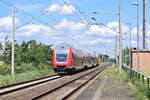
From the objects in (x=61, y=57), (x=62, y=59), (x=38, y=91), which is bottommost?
(x=38, y=91)

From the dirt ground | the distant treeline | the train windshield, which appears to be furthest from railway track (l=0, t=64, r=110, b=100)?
the distant treeline

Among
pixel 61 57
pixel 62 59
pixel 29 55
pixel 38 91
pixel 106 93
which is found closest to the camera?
pixel 106 93

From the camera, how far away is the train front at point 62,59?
4659 centimetres

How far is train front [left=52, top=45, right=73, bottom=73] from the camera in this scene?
4659 cm

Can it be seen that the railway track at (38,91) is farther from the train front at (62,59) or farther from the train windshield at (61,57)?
the train windshield at (61,57)

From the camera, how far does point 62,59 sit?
46.8m

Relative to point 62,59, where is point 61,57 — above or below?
above

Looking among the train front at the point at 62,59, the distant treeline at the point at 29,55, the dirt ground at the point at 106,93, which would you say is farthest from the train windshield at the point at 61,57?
the dirt ground at the point at 106,93

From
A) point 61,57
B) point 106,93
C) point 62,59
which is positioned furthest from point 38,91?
point 61,57

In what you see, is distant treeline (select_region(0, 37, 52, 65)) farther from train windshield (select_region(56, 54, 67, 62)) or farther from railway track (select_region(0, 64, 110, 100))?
railway track (select_region(0, 64, 110, 100))

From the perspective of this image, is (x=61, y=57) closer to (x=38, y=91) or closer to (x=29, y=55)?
(x=29, y=55)

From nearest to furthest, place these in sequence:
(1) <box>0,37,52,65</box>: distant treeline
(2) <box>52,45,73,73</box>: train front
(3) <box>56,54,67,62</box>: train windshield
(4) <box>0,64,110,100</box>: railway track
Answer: (4) <box>0,64,110,100</box>: railway track, (2) <box>52,45,73,73</box>: train front, (3) <box>56,54,67,62</box>: train windshield, (1) <box>0,37,52,65</box>: distant treeline

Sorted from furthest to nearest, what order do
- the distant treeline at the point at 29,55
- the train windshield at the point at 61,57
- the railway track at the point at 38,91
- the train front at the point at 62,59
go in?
the distant treeline at the point at 29,55, the train windshield at the point at 61,57, the train front at the point at 62,59, the railway track at the point at 38,91

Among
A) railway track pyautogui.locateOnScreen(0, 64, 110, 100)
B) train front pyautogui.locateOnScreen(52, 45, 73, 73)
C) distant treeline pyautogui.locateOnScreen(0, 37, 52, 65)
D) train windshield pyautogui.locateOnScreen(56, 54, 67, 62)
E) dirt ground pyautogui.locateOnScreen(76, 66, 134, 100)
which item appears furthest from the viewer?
distant treeline pyautogui.locateOnScreen(0, 37, 52, 65)
